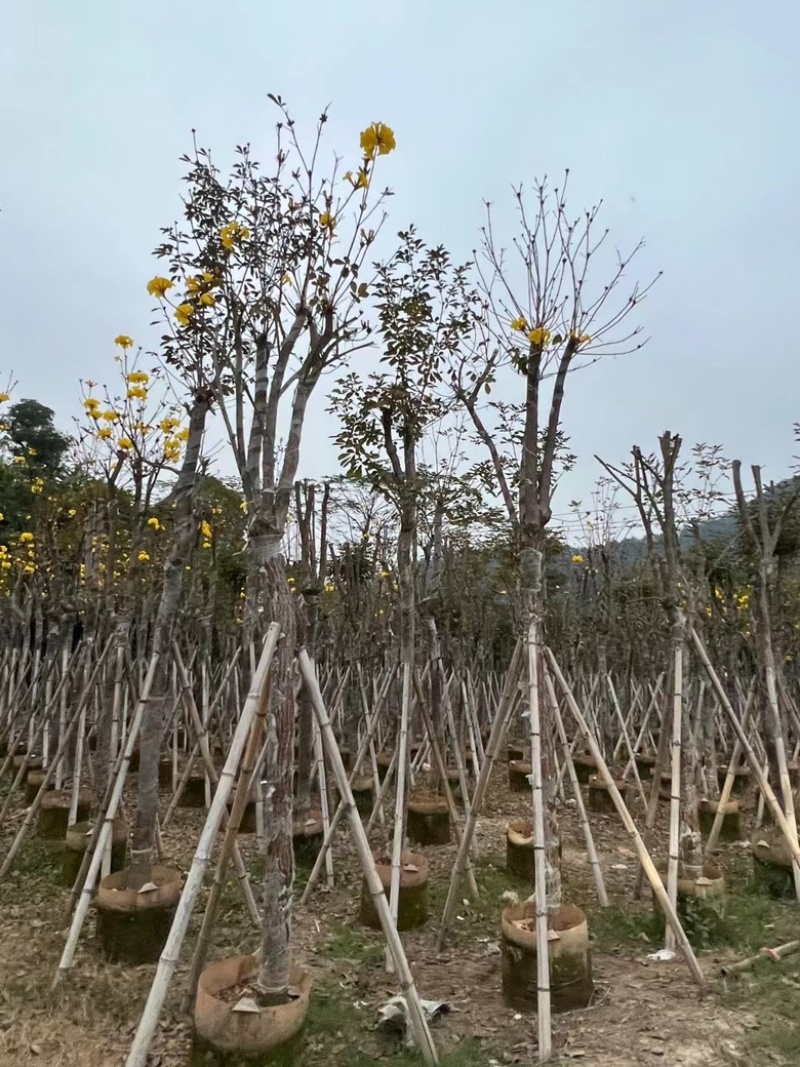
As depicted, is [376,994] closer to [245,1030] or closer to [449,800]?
[245,1030]

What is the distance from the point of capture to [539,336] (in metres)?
4.72

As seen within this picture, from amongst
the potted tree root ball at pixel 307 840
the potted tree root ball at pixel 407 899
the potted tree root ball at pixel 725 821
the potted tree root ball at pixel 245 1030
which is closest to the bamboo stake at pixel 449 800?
the potted tree root ball at pixel 407 899

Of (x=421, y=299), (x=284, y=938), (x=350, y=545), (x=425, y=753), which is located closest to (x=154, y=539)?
(x=350, y=545)

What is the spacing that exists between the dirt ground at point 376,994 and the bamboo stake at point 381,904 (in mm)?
160

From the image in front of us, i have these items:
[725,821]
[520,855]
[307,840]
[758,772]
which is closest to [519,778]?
[725,821]

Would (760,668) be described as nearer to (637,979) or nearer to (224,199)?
(637,979)

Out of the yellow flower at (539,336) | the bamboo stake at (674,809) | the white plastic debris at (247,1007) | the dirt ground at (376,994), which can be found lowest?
the dirt ground at (376,994)

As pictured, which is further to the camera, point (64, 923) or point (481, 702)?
point (481, 702)

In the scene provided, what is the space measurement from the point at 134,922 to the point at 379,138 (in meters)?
4.70

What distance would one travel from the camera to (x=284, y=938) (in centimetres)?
329

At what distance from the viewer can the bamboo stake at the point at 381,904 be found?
11.1 ft

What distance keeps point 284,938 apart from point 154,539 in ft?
23.1

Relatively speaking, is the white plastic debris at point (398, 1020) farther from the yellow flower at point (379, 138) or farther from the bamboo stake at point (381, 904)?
the yellow flower at point (379, 138)

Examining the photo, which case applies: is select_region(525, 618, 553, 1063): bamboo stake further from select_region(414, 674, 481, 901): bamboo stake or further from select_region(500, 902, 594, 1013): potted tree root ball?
select_region(414, 674, 481, 901): bamboo stake
